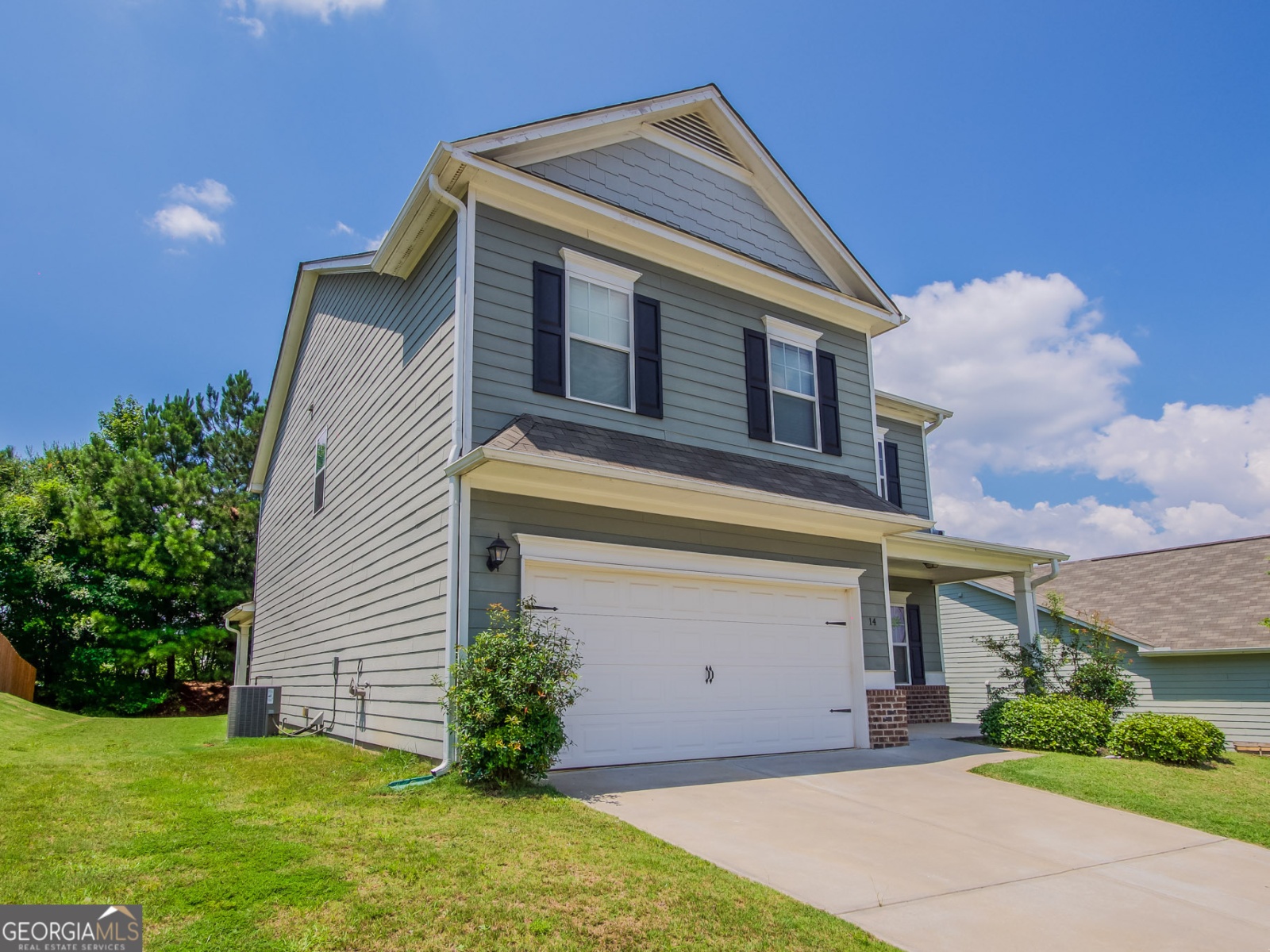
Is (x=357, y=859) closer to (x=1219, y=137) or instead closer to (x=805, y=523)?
(x=805, y=523)

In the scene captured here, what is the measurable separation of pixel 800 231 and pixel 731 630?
607 centimetres

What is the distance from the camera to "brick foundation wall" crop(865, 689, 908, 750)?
10234mm

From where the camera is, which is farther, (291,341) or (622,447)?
(291,341)

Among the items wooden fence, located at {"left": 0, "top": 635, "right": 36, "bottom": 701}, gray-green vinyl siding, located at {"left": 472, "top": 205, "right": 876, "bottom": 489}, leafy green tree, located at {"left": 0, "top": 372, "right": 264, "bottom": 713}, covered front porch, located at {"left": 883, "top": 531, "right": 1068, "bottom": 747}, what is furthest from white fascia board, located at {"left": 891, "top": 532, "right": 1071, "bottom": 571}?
leafy green tree, located at {"left": 0, "top": 372, "right": 264, "bottom": 713}

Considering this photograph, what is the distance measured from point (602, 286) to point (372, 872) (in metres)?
6.71

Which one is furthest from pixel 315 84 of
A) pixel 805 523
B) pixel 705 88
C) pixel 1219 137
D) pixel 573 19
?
pixel 1219 137

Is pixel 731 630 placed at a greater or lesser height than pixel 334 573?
lesser

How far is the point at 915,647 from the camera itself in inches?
621

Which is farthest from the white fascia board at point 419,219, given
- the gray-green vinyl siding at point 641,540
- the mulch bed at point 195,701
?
the mulch bed at point 195,701

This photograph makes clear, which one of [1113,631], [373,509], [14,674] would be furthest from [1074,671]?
[14,674]

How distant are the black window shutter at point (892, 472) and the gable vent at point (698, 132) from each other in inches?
273

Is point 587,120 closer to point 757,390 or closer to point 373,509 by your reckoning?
point 757,390

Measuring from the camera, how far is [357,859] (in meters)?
4.48

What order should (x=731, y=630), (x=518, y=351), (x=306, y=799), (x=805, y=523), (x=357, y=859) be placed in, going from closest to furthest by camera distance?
(x=357, y=859) → (x=306, y=799) → (x=518, y=351) → (x=731, y=630) → (x=805, y=523)
